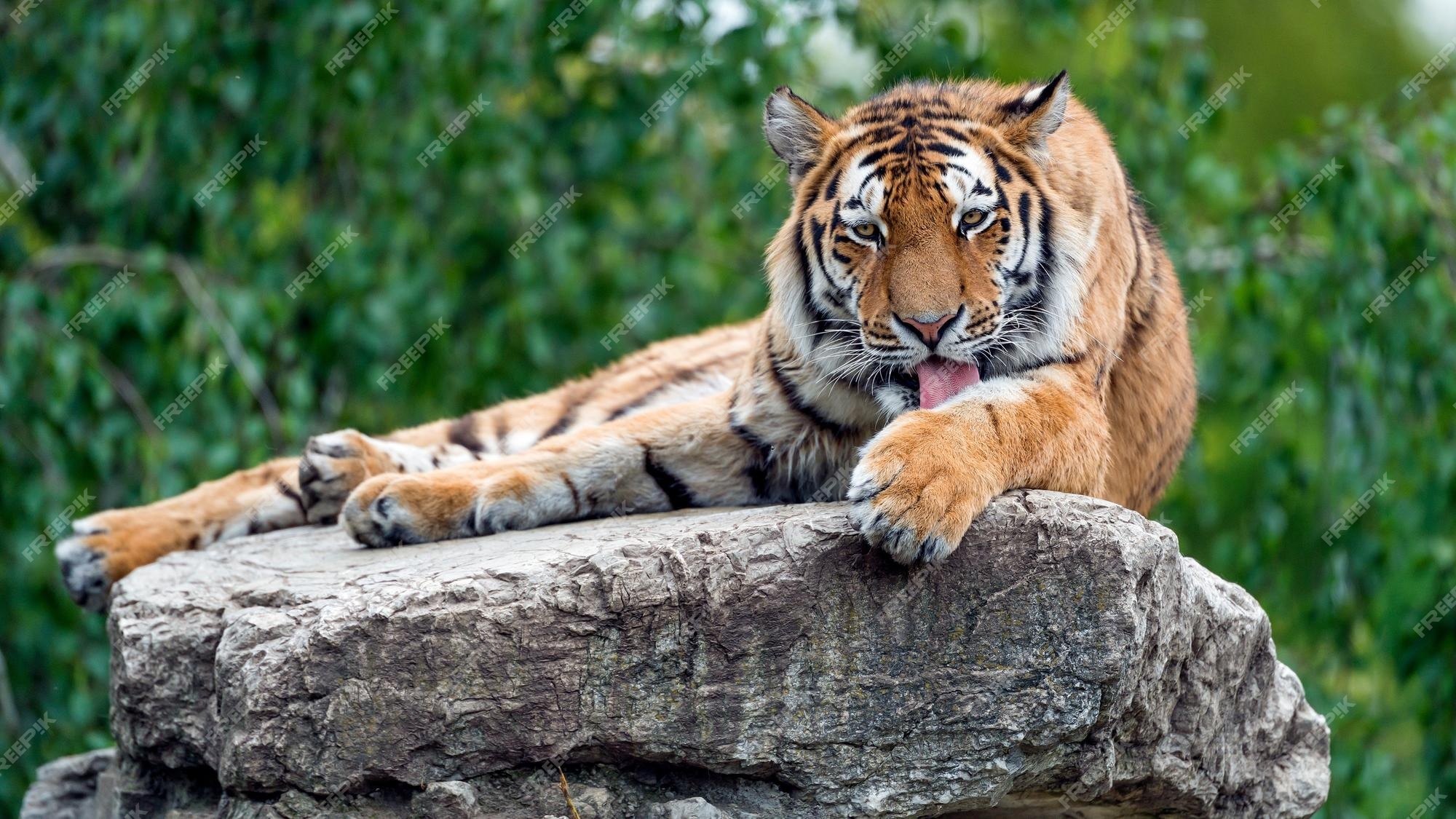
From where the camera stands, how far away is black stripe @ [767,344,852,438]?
3.32m

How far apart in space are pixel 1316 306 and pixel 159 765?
4.57m

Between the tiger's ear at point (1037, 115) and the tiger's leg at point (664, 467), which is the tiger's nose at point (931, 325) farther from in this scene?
the tiger's ear at point (1037, 115)

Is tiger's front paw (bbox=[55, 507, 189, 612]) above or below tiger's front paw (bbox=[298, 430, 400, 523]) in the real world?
below

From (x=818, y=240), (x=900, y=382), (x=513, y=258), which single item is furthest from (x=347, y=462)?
(x=513, y=258)

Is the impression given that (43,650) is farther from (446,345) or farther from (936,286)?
(936,286)

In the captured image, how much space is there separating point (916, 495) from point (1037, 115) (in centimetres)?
117

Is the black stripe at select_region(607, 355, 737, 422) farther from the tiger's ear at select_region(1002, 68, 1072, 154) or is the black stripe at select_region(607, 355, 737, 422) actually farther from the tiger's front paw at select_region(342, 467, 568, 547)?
the tiger's ear at select_region(1002, 68, 1072, 154)

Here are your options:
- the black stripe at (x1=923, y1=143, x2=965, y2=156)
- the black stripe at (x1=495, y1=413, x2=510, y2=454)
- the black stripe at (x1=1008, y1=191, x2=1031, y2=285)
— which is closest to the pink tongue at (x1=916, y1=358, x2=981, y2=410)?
the black stripe at (x1=1008, y1=191, x2=1031, y2=285)

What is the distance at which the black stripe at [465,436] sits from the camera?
4.31 metres

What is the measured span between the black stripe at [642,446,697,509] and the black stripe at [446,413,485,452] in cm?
103

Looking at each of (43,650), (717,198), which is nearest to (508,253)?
(717,198)

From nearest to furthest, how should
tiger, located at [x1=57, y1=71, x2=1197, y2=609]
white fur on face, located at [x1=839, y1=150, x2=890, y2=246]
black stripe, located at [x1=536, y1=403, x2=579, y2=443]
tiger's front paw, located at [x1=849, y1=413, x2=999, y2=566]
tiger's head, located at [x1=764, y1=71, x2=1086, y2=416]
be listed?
tiger's front paw, located at [x1=849, y1=413, x2=999, y2=566], tiger, located at [x1=57, y1=71, x2=1197, y2=609], tiger's head, located at [x1=764, y1=71, x2=1086, y2=416], white fur on face, located at [x1=839, y1=150, x2=890, y2=246], black stripe, located at [x1=536, y1=403, x2=579, y2=443]

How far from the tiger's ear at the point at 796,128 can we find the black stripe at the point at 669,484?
2.57 ft

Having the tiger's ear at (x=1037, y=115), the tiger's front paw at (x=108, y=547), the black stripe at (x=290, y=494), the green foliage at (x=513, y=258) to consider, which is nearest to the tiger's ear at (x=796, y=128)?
the tiger's ear at (x=1037, y=115)
